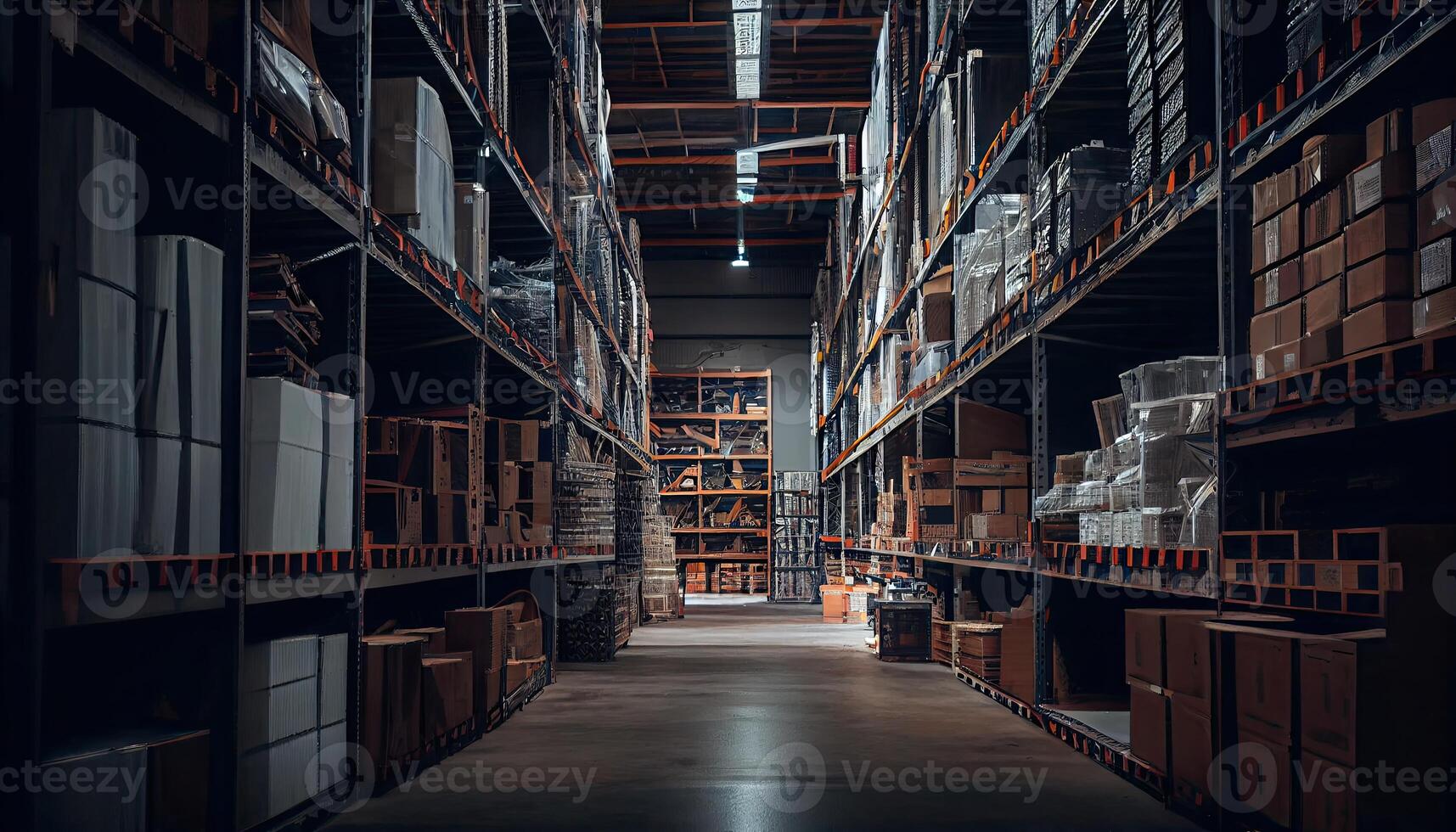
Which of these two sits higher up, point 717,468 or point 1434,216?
point 1434,216

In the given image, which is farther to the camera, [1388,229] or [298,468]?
[298,468]

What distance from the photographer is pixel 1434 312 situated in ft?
9.86

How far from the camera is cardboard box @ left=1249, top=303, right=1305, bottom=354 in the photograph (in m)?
3.61

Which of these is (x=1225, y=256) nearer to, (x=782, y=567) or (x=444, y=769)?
(x=444, y=769)

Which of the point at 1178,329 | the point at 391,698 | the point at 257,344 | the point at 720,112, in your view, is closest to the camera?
the point at 257,344

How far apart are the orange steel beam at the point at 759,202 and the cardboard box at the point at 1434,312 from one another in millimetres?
→ 17885

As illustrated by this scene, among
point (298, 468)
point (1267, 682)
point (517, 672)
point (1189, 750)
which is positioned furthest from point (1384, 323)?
point (517, 672)

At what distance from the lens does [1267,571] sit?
11.8ft

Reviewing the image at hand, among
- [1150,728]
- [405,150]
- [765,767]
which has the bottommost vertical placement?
[765,767]

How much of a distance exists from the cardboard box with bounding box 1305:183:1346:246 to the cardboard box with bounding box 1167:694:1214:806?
1.62 meters

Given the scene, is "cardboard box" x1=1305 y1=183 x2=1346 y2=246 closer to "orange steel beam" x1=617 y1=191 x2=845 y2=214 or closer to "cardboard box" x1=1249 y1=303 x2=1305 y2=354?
"cardboard box" x1=1249 y1=303 x2=1305 y2=354

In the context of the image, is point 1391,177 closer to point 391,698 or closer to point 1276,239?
point 1276,239

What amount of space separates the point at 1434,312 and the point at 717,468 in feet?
73.7

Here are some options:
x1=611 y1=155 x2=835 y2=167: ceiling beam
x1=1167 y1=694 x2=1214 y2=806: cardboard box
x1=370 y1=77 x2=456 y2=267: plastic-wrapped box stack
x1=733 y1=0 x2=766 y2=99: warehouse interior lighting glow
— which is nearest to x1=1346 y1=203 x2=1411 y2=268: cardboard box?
x1=1167 y1=694 x2=1214 y2=806: cardboard box
